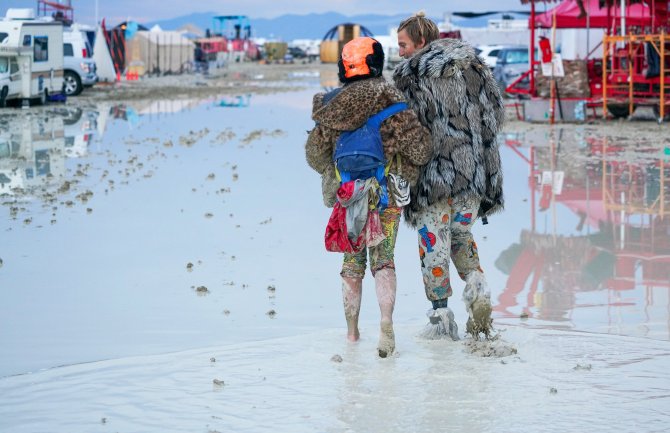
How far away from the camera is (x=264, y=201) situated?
12.3 m

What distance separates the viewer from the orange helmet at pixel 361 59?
238 inches

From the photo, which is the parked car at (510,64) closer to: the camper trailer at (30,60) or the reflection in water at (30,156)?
the camper trailer at (30,60)

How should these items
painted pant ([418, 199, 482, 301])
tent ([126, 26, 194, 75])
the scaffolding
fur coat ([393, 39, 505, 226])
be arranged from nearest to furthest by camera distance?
1. fur coat ([393, 39, 505, 226])
2. painted pant ([418, 199, 482, 301])
3. the scaffolding
4. tent ([126, 26, 194, 75])

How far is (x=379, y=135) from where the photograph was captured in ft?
20.0

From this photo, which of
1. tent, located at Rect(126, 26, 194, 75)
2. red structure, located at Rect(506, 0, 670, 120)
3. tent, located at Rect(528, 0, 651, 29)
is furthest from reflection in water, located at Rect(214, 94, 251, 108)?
tent, located at Rect(126, 26, 194, 75)

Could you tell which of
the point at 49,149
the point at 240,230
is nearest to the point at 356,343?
the point at 240,230

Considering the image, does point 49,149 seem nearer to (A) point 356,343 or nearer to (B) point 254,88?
(A) point 356,343

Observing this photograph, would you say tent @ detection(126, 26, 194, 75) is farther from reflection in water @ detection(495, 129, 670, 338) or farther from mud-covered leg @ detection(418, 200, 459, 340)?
mud-covered leg @ detection(418, 200, 459, 340)

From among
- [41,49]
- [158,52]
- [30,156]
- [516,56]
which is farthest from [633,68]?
[158,52]

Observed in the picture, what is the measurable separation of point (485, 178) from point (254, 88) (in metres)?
38.7

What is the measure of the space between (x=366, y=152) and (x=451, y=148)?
0.47 m

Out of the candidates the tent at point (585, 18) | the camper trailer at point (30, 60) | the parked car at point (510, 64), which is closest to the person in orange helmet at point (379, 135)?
the tent at point (585, 18)

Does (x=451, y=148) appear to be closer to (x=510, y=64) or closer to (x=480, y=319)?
(x=480, y=319)

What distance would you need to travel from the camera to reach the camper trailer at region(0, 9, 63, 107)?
28.3m
